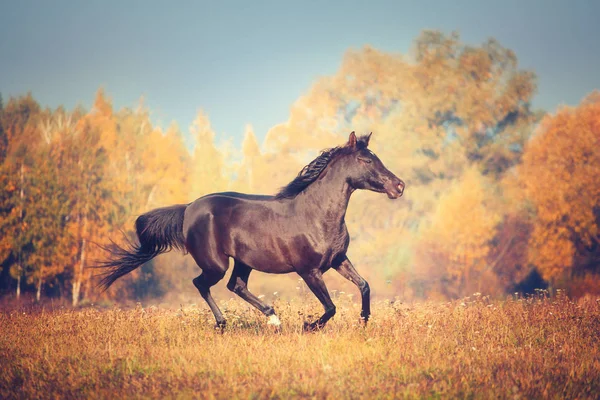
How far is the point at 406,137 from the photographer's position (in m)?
48.5

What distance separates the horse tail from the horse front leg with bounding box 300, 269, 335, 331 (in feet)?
7.20

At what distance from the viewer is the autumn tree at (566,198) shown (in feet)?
126

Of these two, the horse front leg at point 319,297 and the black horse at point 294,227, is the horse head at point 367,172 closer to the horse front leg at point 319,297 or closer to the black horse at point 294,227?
the black horse at point 294,227

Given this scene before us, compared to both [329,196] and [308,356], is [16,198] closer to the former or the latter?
[329,196]

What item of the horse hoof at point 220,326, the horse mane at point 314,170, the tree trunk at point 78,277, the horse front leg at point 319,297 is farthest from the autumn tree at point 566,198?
the horse hoof at point 220,326

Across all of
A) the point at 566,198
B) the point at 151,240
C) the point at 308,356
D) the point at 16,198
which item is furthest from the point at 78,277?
the point at 308,356

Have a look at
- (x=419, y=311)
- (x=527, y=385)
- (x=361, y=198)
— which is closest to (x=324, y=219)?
(x=419, y=311)

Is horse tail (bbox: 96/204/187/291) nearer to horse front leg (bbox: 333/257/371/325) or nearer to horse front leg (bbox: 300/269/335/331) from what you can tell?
horse front leg (bbox: 300/269/335/331)

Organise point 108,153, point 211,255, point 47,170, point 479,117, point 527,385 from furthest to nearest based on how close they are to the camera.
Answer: point 479,117 < point 108,153 < point 47,170 < point 211,255 < point 527,385

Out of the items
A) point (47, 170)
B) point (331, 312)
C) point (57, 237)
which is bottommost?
point (331, 312)

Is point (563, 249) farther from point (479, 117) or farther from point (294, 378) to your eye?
point (294, 378)

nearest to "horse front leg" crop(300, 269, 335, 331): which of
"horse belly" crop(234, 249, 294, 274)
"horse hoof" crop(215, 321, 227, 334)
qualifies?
"horse belly" crop(234, 249, 294, 274)

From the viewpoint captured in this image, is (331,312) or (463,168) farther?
(463,168)

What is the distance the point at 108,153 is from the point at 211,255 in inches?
1386
